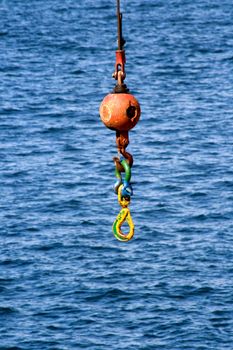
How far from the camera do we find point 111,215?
119 meters

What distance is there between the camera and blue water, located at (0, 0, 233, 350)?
9512 centimetres

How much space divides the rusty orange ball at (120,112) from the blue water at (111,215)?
218 ft

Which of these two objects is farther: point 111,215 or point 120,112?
point 111,215

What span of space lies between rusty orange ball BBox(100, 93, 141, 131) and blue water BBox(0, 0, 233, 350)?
6655 cm

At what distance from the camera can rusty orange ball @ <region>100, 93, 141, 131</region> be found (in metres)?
23.7

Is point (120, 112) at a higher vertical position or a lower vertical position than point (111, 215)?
lower

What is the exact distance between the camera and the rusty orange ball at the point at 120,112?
2373 centimetres

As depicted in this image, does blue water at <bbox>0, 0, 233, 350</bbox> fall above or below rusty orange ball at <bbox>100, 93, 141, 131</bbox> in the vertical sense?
above

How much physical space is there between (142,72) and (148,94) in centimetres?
1489

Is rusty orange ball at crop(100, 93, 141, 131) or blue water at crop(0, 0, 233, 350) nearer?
rusty orange ball at crop(100, 93, 141, 131)

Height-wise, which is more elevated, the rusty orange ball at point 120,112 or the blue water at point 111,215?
the blue water at point 111,215

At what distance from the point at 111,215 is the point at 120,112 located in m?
95.5

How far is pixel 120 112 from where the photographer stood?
23703 millimetres

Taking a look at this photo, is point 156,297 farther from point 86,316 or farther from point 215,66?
point 215,66
